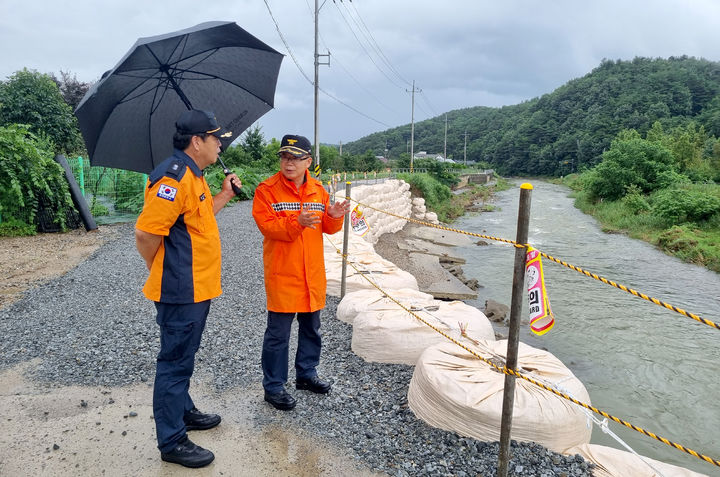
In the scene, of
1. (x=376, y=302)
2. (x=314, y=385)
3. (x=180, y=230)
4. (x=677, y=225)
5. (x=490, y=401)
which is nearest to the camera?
(x=180, y=230)

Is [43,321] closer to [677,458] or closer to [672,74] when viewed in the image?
[677,458]

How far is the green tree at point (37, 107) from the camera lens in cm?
1906

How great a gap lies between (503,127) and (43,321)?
8899cm

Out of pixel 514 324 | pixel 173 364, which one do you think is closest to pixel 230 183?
pixel 173 364

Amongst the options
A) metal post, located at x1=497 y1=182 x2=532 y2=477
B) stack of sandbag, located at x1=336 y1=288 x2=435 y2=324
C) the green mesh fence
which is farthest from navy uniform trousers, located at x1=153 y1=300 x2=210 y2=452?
the green mesh fence

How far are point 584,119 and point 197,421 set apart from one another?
71.6m

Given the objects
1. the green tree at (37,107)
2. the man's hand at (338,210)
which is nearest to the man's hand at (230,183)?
the man's hand at (338,210)

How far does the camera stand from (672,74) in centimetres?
5809

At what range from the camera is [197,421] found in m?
2.58

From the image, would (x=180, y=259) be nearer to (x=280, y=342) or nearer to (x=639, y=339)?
(x=280, y=342)

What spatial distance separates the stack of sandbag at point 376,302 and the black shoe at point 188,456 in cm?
199

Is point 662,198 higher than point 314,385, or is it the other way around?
point 662,198

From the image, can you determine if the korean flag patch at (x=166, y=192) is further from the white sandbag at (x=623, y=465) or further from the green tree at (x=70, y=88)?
the green tree at (x=70, y=88)

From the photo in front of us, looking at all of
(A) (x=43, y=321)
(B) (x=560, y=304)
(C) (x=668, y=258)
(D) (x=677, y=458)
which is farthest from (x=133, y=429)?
(C) (x=668, y=258)
